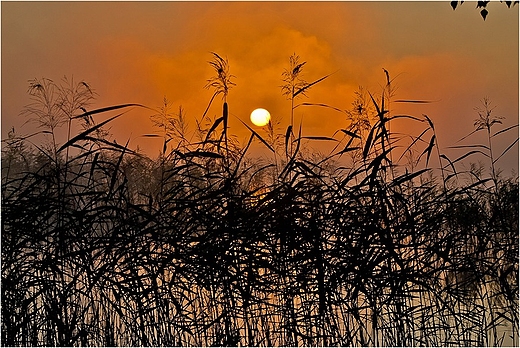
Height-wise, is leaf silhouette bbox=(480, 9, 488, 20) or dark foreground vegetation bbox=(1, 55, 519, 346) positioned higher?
leaf silhouette bbox=(480, 9, 488, 20)

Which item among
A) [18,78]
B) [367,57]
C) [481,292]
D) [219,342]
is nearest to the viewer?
[219,342]

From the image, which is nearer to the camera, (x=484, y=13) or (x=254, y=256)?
(x=254, y=256)

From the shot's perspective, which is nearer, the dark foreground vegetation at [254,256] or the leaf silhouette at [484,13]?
the dark foreground vegetation at [254,256]

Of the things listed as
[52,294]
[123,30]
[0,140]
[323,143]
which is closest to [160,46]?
[123,30]

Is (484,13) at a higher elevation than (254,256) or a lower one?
higher

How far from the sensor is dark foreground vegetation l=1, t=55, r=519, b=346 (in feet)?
11.4

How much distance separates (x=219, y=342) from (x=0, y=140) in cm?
219

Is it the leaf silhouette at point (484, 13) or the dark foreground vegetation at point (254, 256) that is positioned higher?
the leaf silhouette at point (484, 13)

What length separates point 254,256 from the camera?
11.4ft

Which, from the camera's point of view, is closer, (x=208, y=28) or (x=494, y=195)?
(x=494, y=195)

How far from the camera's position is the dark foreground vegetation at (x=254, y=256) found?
347 cm

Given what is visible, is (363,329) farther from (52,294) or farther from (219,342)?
(52,294)

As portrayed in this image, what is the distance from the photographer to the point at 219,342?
139 inches

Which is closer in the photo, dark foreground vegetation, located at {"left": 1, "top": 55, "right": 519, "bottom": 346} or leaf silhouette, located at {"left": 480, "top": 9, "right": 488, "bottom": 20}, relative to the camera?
dark foreground vegetation, located at {"left": 1, "top": 55, "right": 519, "bottom": 346}
